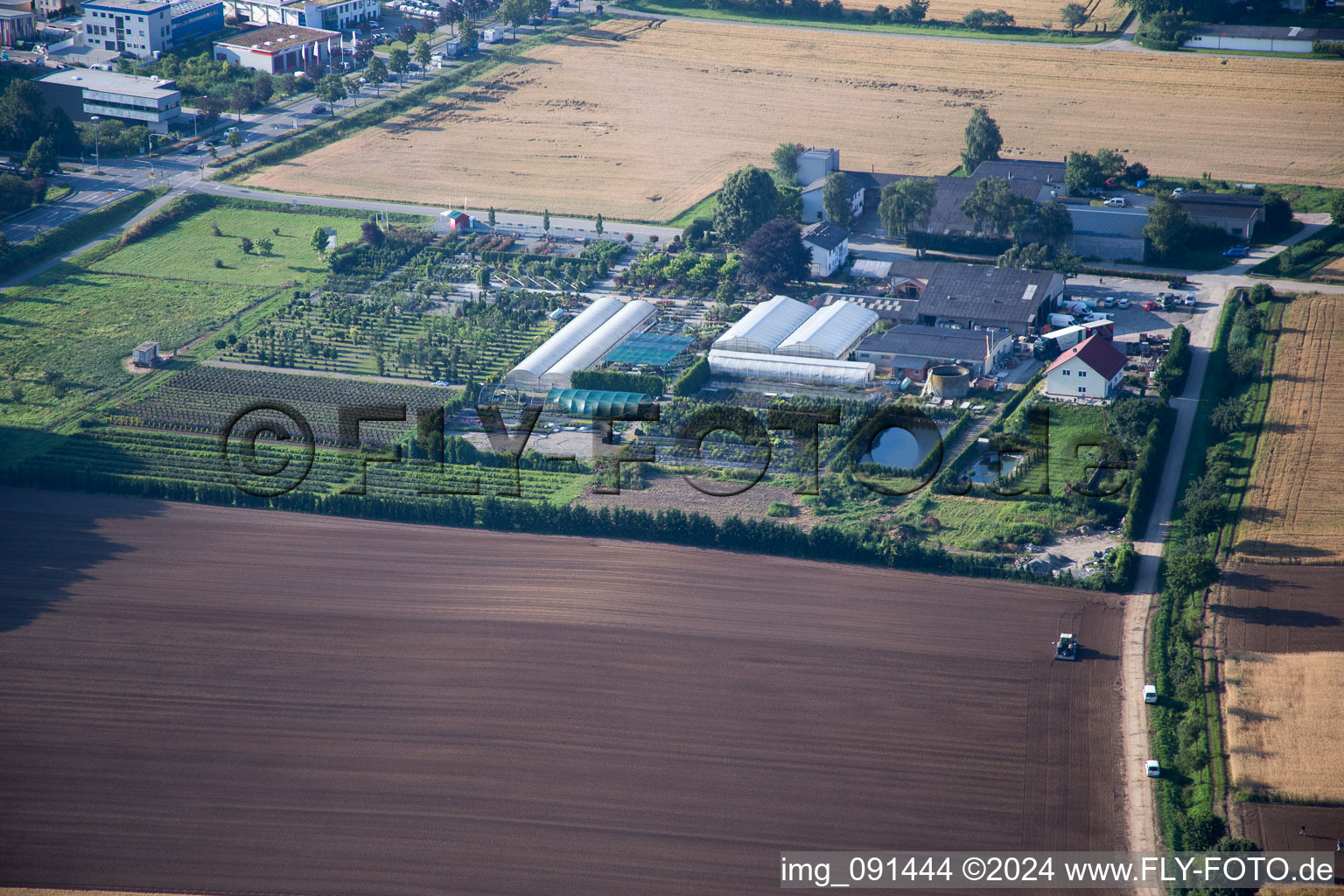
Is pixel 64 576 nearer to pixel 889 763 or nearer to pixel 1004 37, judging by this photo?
pixel 889 763

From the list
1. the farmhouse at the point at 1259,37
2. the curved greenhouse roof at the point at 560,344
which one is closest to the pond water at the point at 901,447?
the curved greenhouse roof at the point at 560,344

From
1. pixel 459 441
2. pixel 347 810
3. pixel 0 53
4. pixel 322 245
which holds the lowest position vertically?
pixel 347 810

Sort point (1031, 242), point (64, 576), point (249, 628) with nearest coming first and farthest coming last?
point (249, 628) < point (64, 576) < point (1031, 242)

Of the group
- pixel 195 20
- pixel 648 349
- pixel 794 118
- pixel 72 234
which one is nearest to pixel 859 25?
pixel 794 118

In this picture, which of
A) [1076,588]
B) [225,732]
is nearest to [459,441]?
[225,732]

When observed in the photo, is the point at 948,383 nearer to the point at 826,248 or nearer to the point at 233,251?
the point at 826,248

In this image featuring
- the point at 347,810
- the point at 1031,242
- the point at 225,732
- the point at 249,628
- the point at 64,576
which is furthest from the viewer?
the point at 1031,242

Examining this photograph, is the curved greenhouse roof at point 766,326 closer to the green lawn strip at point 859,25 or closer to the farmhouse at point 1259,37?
the green lawn strip at point 859,25
